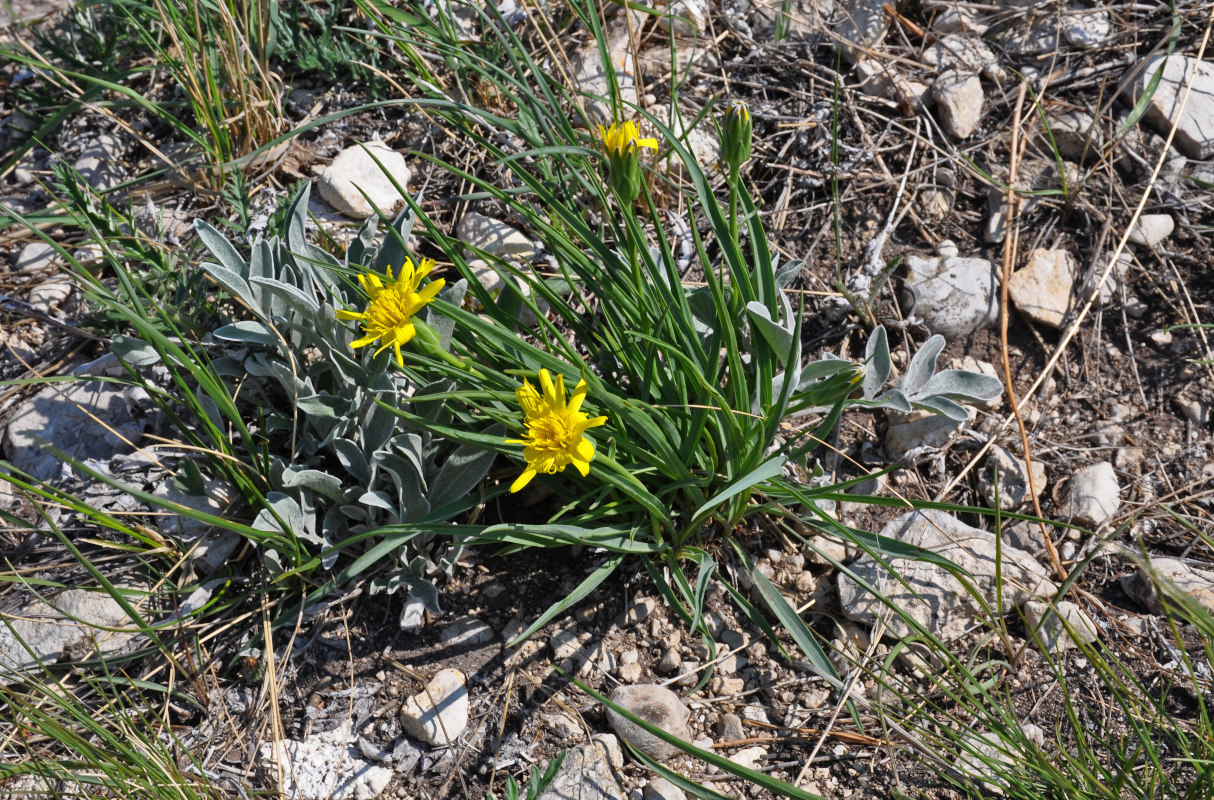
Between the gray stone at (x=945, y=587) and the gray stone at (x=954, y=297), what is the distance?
64 cm

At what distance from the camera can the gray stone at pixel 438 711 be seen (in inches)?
72.0

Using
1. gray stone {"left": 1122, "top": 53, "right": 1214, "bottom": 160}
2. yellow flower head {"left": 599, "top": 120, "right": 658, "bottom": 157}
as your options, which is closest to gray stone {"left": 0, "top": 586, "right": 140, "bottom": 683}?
yellow flower head {"left": 599, "top": 120, "right": 658, "bottom": 157}

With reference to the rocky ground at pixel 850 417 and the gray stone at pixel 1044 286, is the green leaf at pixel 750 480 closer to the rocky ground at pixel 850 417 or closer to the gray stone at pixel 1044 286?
the rocky ground at pixel 850 417

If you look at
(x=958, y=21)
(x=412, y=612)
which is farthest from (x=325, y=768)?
(x=958, y=21)

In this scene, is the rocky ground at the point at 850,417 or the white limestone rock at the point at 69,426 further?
the white limestone rock at the point at 69,426

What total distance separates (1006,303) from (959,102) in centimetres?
73

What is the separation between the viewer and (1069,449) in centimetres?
218

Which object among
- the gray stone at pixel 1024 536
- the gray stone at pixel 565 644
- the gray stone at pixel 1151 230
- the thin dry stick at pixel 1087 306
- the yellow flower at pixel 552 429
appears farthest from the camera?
the gray stone at pixel 1151 230

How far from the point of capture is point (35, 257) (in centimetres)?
264

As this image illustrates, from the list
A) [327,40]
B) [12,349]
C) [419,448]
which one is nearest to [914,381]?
[419,448]

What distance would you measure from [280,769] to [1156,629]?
1.90 meters

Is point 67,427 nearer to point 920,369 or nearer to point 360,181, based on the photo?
point 360,181

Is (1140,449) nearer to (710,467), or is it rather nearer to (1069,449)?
(1069,449)

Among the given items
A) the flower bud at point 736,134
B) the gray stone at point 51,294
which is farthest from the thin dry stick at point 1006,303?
the gray stone at point 51,294
